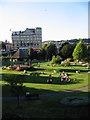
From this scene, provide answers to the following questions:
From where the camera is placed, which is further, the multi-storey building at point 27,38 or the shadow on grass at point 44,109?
the multi-storey building at point 27,38

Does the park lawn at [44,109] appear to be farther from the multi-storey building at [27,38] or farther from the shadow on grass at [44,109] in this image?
the multi-storey building at [27,38]

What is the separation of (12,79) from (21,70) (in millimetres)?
29064

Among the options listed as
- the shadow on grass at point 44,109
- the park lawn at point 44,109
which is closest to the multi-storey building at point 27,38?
the shadow on grass at point 44,109

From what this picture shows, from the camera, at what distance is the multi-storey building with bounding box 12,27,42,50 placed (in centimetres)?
13956

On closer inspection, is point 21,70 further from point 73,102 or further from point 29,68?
point 73,102

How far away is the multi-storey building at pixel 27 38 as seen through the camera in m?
140

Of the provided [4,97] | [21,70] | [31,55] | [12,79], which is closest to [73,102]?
[12,79]

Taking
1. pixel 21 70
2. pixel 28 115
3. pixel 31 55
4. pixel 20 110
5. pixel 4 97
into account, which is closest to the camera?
pixel 28 115

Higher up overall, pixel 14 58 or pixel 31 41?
pixel 31 41

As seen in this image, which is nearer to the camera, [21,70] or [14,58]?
[21,70]

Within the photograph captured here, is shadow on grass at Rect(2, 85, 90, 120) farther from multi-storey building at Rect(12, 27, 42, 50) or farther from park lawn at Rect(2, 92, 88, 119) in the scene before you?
multi-storey building at Rect(12, 27, 42, 50)

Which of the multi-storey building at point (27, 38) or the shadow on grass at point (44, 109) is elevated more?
the multi-storey building at point (27, 38)

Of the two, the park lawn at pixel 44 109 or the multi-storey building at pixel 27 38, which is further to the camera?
the multi-storey building at pixel 27 38

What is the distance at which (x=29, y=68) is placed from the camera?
172 ft
